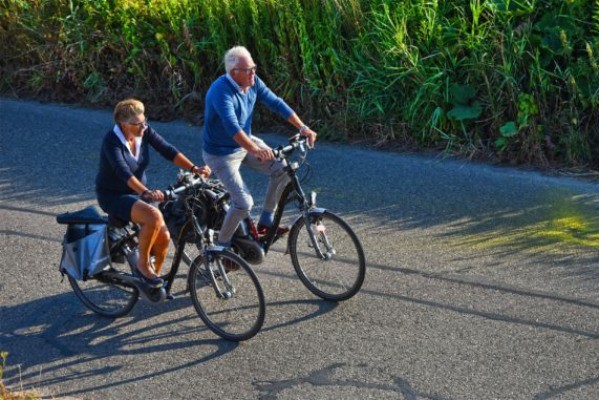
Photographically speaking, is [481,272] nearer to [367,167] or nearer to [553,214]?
[553,214]

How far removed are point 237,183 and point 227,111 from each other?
0.56m

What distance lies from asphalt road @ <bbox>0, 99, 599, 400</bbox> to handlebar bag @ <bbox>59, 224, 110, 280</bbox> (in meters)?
0.41

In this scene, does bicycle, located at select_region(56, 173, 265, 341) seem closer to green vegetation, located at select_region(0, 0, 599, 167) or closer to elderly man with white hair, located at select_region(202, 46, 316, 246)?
elderly man with white hair, located at select_region(202, 46, 316, 246)

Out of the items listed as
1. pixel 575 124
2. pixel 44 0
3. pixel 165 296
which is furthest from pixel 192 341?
pixel 44 0

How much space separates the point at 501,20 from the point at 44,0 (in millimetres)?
6955

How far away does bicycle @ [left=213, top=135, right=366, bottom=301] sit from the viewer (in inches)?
293

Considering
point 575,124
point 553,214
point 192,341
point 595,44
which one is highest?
point 595,44

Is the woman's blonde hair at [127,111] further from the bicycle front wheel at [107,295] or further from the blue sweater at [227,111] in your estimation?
the bicycle front wheel at [107,295]

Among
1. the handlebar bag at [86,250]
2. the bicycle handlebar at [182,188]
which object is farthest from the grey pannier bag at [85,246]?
the bicycle handlebar at [182,188]

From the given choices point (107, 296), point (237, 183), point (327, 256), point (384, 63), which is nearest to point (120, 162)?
point (237, 183)

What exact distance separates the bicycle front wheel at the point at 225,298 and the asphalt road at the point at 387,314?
126 millimetres

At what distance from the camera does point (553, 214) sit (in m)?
9.33

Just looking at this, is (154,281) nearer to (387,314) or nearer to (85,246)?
(85,246)

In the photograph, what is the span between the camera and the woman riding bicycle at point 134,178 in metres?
7.07
